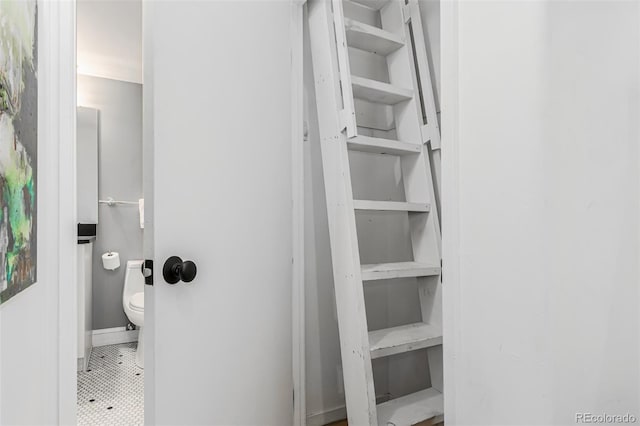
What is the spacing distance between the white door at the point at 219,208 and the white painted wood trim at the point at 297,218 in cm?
4

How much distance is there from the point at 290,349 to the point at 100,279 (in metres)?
2.61

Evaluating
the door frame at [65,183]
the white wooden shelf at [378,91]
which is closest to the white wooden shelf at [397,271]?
the white wooden shelf at [378,91]

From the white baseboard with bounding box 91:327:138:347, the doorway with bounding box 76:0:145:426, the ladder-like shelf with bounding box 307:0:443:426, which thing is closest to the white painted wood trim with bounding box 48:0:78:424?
the ladder-like shelf with bounding box 307:0:443:426

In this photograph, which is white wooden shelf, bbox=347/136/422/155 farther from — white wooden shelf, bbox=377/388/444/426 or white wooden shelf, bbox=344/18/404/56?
white wooden shelf, bbox=377/388/444/426

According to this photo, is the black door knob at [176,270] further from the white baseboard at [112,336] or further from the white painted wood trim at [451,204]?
the white baseboard at [112,336]

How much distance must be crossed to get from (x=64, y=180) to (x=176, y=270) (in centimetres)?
38

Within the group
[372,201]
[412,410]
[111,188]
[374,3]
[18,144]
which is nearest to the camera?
[18,144]

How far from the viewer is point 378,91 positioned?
1.53m

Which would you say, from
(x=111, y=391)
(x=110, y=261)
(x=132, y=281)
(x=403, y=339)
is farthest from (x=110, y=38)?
(x=403, y=339)

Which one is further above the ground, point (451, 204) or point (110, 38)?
point (110, 38)

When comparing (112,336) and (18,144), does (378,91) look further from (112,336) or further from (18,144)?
(112,336)

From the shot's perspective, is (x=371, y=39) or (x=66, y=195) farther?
(x=371, y=39)

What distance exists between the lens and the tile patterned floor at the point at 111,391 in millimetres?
1928

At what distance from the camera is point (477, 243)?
0.85 metres
